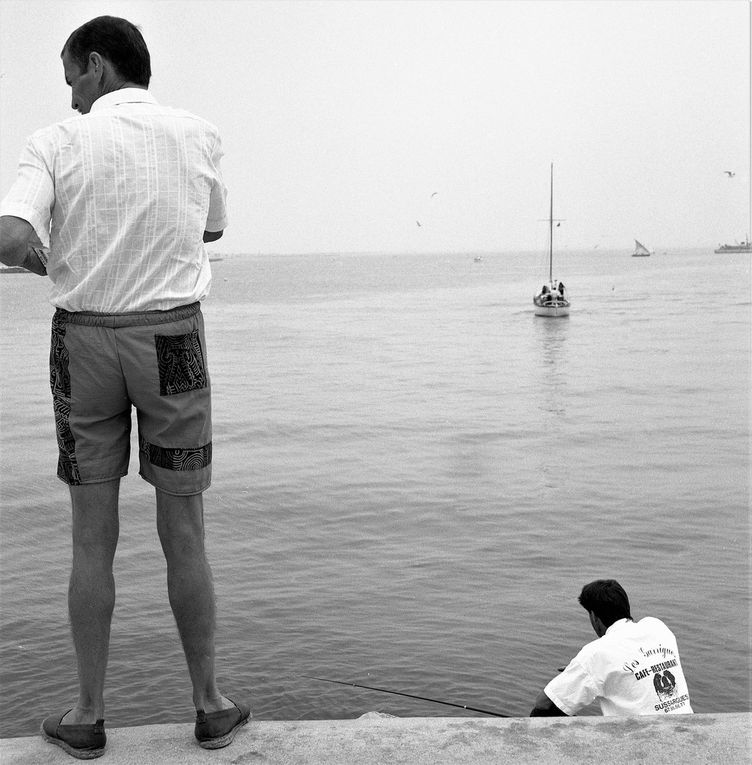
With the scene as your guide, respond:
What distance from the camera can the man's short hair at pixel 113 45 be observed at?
271 centimetres

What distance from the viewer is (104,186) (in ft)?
8.70

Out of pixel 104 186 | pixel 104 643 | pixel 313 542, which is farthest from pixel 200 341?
pixel 313 542

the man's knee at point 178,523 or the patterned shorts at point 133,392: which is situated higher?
the patterned shorts at point 133,392

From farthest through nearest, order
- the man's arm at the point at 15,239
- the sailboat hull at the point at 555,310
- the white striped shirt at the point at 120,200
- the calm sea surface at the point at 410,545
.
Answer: the sailboat hull at the point at 555,310 → the calm sea surface at the point at 410,545 → the white striped shirt at the point at 120,200 → the man's arm at the point at 15,239

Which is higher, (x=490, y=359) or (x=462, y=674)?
(x=490, y=359)

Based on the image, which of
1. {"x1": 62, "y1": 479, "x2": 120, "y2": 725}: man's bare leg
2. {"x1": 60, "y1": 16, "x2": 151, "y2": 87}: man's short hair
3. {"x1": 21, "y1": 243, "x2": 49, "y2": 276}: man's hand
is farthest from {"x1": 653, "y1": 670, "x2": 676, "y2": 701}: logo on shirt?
{"x1": 60, "y1": 16, "x2": 151, "y2": 87}: man's short hair

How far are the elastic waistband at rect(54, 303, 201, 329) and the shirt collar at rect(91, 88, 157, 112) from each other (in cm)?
56

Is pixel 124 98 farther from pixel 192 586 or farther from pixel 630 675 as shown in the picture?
pixel 630 675

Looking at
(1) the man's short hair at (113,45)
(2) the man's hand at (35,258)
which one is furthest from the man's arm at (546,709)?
(1) the man's short hair at (113,45)

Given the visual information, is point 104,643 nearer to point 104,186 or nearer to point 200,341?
point 200,341

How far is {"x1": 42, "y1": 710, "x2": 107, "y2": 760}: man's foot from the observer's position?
2.67 m

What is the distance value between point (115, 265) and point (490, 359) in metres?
29.7

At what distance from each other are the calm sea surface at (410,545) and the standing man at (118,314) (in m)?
3.40

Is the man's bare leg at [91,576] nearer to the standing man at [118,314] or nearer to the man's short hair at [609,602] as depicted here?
the standing man at [118,314]
